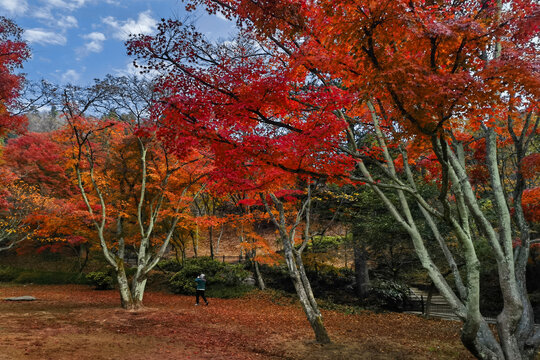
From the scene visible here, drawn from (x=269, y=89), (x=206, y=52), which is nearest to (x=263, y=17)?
(x=269, y=89)

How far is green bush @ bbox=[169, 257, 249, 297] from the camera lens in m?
17.0

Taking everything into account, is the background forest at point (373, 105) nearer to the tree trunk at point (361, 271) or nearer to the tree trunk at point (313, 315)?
the tree trunk at point (313, 315)

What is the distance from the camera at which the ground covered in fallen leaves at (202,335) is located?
6.17m

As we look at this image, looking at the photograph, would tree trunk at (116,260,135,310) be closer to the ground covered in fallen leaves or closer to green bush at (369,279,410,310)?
the ground covered in fallen leaves

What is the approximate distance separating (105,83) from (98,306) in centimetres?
792

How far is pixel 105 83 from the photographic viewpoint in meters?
10.0

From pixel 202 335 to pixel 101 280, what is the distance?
12.4m

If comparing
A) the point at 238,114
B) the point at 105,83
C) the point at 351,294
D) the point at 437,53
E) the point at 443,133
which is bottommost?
the point at 351,294

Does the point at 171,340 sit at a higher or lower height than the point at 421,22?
lower

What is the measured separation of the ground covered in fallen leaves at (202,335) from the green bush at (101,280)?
5.76 m

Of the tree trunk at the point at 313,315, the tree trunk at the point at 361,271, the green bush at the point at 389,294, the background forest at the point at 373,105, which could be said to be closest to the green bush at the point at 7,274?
the background forest at the point at 373,105

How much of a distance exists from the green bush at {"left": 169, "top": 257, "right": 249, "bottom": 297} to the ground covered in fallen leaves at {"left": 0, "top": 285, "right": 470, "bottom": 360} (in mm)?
4742

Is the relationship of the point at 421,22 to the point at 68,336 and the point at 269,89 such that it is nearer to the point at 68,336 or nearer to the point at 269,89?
the point at 269,89

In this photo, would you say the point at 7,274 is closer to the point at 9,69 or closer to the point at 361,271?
the point at 9,69
